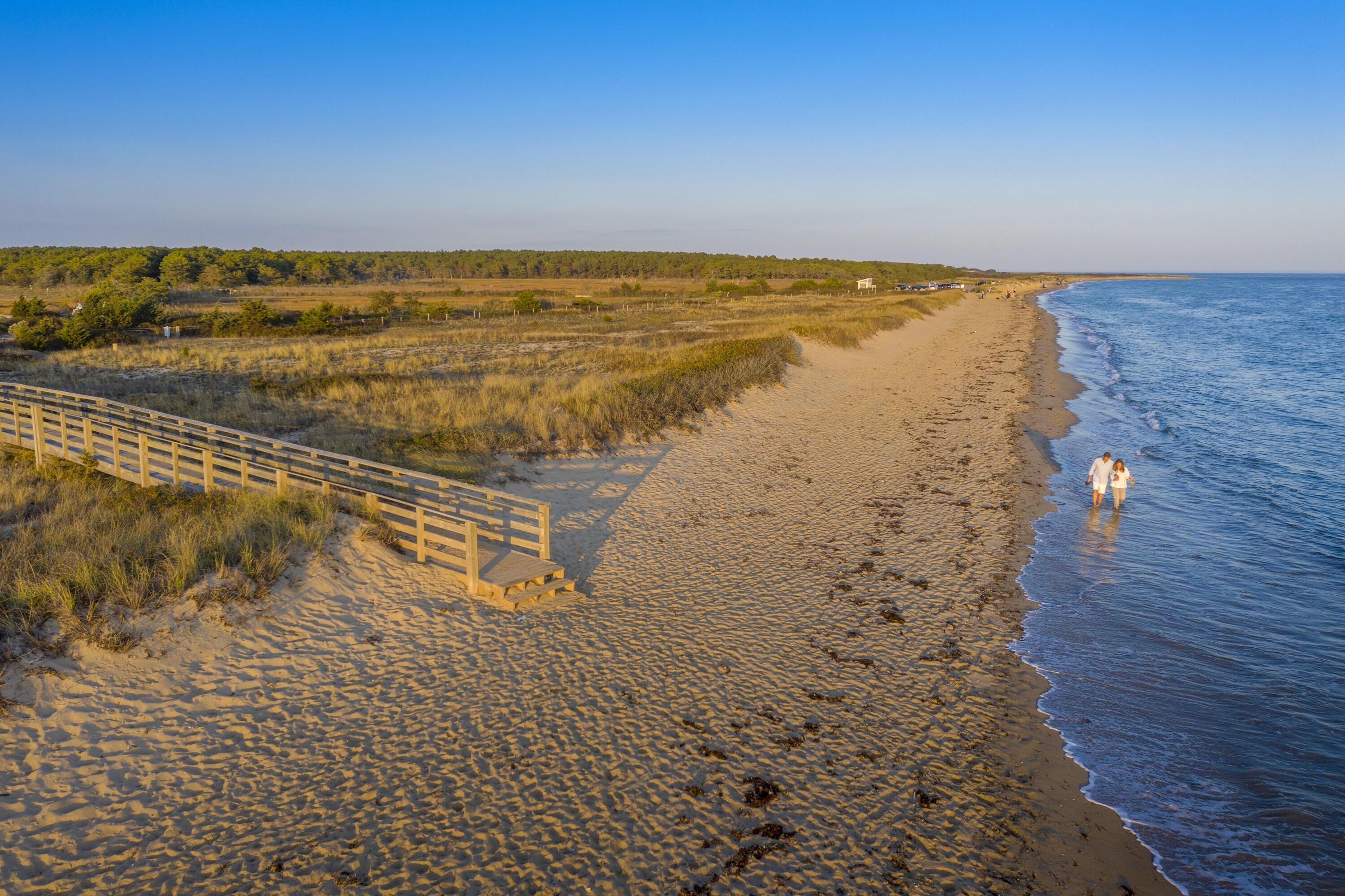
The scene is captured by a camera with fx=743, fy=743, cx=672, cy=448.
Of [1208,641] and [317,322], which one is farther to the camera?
[317,322]

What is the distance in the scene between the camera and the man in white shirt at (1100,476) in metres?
15.3

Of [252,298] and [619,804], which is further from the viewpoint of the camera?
[252,298]

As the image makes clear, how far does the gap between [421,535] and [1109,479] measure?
44.7 ft

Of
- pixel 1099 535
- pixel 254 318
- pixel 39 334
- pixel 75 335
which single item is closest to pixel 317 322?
pixel 254 318

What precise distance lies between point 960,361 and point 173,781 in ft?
129

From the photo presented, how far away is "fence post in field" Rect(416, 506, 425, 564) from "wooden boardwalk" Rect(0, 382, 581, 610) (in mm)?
14

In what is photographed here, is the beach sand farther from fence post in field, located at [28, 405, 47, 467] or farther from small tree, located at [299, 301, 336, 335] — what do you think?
small tree, located at [299, 301, 336, 335]

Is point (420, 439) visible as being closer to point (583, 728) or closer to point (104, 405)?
point (104, 405)

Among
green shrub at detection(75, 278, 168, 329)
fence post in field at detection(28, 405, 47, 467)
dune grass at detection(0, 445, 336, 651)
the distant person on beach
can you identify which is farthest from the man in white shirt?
green shrub at detection(75, 278, 168, 329)

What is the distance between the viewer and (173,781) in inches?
246

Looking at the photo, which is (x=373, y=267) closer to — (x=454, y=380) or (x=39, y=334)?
(x=39, y=334)

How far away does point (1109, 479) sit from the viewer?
1548 cm

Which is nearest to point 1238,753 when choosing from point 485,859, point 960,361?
point 485,859

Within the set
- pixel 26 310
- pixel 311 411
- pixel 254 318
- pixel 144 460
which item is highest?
pixel 26 310
